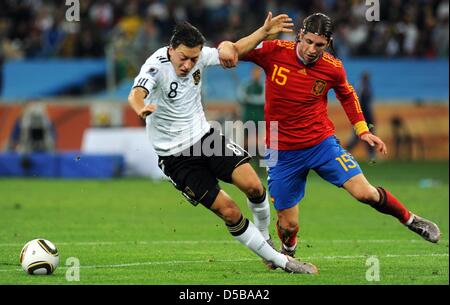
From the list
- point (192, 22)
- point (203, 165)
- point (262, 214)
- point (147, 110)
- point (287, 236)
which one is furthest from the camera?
point (192, 22)

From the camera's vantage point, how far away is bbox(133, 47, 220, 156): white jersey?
10102mm

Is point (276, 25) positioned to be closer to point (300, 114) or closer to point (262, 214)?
point (300, 114)

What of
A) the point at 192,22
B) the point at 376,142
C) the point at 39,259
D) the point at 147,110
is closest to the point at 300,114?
the point at 376,142

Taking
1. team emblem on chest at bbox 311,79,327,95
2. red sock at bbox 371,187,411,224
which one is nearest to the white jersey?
team emblem on chest at bbox 311,79,327,95

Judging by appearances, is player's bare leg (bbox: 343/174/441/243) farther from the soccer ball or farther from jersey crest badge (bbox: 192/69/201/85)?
the soccer ball

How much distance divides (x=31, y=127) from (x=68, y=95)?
4.48 metres

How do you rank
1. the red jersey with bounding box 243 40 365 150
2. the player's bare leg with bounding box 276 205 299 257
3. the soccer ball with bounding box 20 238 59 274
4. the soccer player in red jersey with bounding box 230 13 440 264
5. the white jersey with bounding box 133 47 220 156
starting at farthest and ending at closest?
the player's bare leg with bounding box 276 205 299 257
the red jersey with bounding box 243 40 365 150
the soccer player in red jersey with bounding box 230 13 440 264
the white jersey with bounding box 133 47 220 156
the soccer ball with bounding box 20 238 59 274

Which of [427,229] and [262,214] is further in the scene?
[262,214]

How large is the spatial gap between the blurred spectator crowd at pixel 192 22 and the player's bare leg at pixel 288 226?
59.2 ft

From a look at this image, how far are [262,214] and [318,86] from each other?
145cm

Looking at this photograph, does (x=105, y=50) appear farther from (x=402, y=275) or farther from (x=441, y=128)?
(x=402, y=275)

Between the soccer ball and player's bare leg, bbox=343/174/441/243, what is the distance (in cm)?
297

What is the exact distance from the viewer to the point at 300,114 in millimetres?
10719
